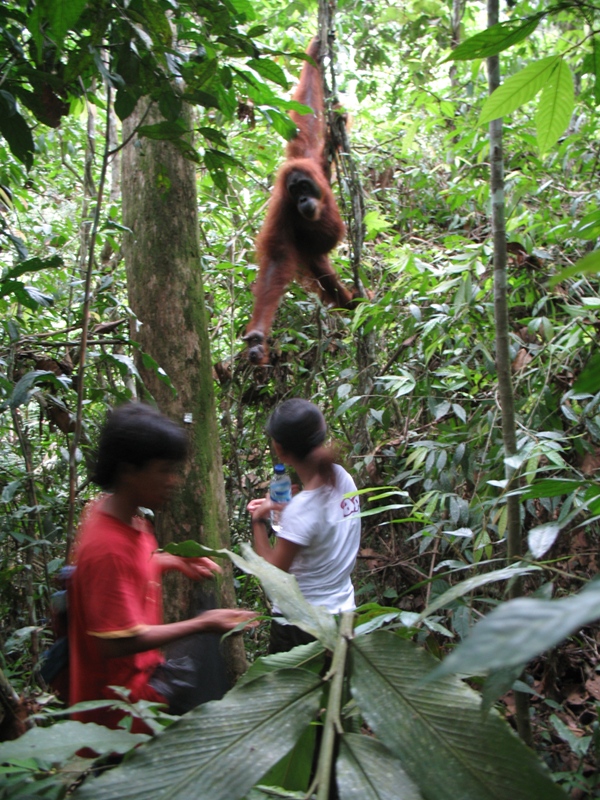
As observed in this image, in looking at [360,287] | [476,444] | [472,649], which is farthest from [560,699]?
[472,649]

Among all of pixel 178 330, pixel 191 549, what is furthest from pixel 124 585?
pixel 178 330

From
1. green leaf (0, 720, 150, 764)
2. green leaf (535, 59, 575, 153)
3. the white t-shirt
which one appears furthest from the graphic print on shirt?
green leaf (0, 720, 150, 764)

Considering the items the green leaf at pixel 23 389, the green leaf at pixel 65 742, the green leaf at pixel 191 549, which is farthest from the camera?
the green leaf at pixel 23 389

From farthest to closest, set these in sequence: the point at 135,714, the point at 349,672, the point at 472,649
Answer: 1. the point at 135,714
2. the point at 349,672
3. the point at 472,649

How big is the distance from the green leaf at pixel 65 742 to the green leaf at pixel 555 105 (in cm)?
112

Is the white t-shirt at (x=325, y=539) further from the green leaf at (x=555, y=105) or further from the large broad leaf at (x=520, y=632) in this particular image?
the large broad leaf at (x=520, y=632)

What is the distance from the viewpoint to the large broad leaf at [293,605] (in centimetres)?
70

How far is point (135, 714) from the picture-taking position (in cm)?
76

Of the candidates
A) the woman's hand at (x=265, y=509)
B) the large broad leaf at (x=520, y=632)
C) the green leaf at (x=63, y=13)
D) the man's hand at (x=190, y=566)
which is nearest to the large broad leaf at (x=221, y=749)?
the large broad leaf at (x=520, y=632)

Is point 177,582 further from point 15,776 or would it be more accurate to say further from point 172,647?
point 15,776

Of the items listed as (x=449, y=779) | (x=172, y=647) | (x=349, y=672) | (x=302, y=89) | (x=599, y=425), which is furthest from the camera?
(x=302, y=89)

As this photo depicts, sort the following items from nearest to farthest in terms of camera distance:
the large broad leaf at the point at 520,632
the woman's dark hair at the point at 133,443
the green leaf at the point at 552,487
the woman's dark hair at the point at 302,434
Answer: the large broad leaf at the point at 520,632, the green leaf at the point at 552,487, the woman's dark hair at the point at 133,443, the woman's dark hair at the point at 302,434

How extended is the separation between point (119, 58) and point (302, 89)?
302 centimetres

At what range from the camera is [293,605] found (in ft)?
2.36
